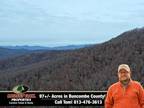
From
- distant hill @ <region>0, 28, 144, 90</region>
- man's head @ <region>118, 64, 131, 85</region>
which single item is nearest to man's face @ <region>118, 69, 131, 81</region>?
man's head @ <region>118, 64, 131, 85</region>

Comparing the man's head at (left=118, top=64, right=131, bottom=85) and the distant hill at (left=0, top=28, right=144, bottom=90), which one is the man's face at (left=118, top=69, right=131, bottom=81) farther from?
the distant hill at (left=0, top=28, right=144, bottom=90)

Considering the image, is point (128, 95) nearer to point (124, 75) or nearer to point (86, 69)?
point (124, 75)

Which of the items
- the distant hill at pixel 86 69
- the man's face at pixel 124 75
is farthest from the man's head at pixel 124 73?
the distant hill at pixel 86 69

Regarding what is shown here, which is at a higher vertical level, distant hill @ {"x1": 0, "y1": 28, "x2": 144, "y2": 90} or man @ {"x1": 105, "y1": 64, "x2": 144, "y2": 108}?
distant hill @ {"x1": 0, "y1": 28, "x2": 144, "y2": 90}

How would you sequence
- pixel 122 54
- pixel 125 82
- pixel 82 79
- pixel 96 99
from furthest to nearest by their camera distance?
pixel 122 54 → pixel 82 79 → pixel 96 99 → pixel 125 82

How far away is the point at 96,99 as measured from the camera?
Answer: 8172mm

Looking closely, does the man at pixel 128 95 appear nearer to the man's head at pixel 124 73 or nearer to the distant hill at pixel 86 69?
the man's head at pixel 124 73

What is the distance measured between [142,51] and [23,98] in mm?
41616

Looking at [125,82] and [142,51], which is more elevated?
[142,51]

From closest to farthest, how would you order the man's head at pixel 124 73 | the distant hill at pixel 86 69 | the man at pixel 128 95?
1. the man's head at pixel 124 73
2. the man at pixel 128 95
3. the distant hill at pixel 86 69

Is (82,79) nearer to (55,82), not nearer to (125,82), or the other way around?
(55,82)

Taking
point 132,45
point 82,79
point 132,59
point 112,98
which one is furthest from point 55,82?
point 112,98

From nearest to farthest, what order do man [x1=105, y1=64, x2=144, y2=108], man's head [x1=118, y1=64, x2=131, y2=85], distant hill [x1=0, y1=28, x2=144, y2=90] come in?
man's head [x1=118, y1=64, x2=131, y2=85] < man [x1=105, y1=64, x2=144, y2=108] < distant hill [x1=0, y1=28, x2=144, y2=90]

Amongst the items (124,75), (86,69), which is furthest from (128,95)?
(86,69)
